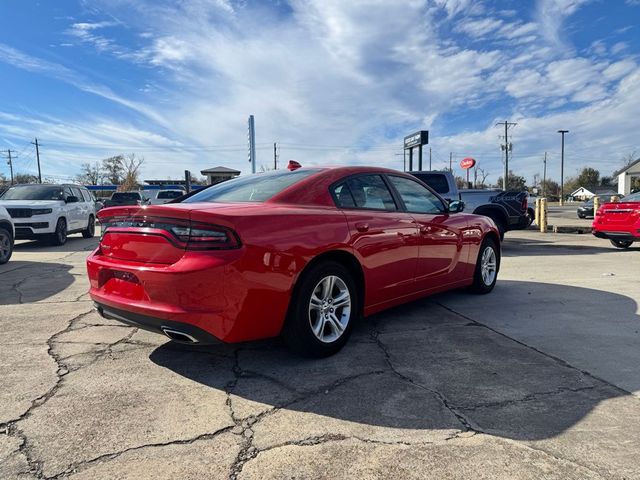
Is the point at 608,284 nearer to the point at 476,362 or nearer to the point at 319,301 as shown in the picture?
the point at 476,362

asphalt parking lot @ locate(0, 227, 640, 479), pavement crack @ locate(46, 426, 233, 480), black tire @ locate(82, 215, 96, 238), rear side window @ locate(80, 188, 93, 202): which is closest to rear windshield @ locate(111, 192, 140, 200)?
rear side window @ locate(80, 188, 93, 202)

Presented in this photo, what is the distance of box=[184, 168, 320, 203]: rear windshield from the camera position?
3.76 metres

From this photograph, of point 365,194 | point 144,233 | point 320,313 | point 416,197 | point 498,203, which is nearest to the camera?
point 144,233

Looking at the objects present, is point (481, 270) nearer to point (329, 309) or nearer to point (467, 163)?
point (329, 309)

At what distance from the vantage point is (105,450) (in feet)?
7.59

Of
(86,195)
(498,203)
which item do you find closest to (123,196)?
(86,195)

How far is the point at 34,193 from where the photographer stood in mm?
12852

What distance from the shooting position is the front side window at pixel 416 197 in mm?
4599

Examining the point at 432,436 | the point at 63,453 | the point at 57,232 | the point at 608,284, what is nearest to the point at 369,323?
the point at 432,436

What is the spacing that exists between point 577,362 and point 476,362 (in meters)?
0.80

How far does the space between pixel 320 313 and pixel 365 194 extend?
1248 millimetres

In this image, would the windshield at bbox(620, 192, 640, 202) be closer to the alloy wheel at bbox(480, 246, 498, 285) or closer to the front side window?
the alloy wheel at bbox(480, 246, 498, 285)

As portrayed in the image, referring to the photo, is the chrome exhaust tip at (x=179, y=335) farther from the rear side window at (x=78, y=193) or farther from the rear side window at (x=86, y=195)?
the rear side window at (x=86, y=195)

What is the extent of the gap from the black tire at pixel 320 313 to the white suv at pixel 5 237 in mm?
8193
